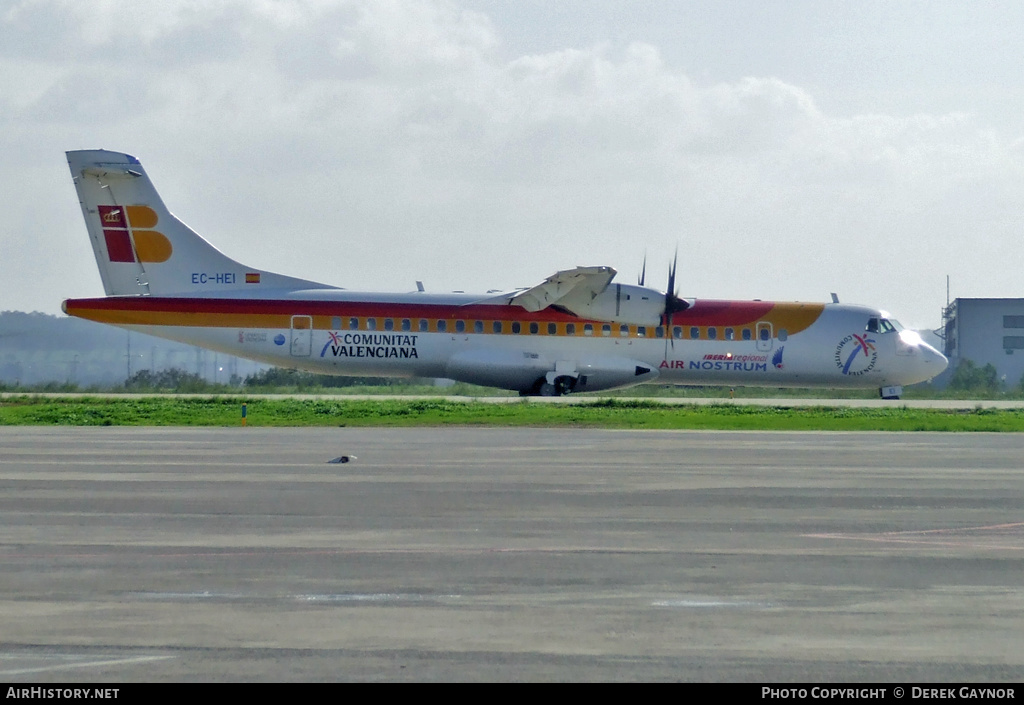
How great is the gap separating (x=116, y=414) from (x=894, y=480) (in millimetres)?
23208

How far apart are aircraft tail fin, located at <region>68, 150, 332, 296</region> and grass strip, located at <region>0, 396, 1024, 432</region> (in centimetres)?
402

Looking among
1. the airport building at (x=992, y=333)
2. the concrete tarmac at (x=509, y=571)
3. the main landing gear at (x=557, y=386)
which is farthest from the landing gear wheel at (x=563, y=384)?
the airport building at (x=992, y=333)

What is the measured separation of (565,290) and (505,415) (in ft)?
27.4

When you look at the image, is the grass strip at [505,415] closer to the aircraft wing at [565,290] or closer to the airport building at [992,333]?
the aircraft wing at [565,290]

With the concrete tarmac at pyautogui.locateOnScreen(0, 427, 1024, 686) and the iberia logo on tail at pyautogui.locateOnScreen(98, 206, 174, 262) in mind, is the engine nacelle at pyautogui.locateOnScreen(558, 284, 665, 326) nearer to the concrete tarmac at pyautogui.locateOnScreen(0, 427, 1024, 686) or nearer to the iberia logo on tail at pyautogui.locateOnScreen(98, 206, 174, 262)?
the iberia logo on tail at pyautogui.locateOnScreen(98, 206, 174, 262)

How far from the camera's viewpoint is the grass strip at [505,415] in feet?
101

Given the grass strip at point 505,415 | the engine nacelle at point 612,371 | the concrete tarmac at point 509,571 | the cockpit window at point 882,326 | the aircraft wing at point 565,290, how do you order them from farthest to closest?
the cockpit window at point 882,326, the engine nacelle at point 612,371, the aircraft wing at point 565,290, the grass strip at point 505,415, the concrete tarmac at point 509,571

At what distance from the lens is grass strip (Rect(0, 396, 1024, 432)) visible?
30.8 metres

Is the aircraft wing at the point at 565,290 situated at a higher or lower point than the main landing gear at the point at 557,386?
higher

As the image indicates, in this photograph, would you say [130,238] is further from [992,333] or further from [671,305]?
[992,333]

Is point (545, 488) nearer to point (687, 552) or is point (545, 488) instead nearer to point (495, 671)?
point (687, 552)

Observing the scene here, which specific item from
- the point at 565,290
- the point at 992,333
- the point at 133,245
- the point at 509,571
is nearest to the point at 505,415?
the point at 565,290

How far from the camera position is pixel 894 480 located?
17.2 m
